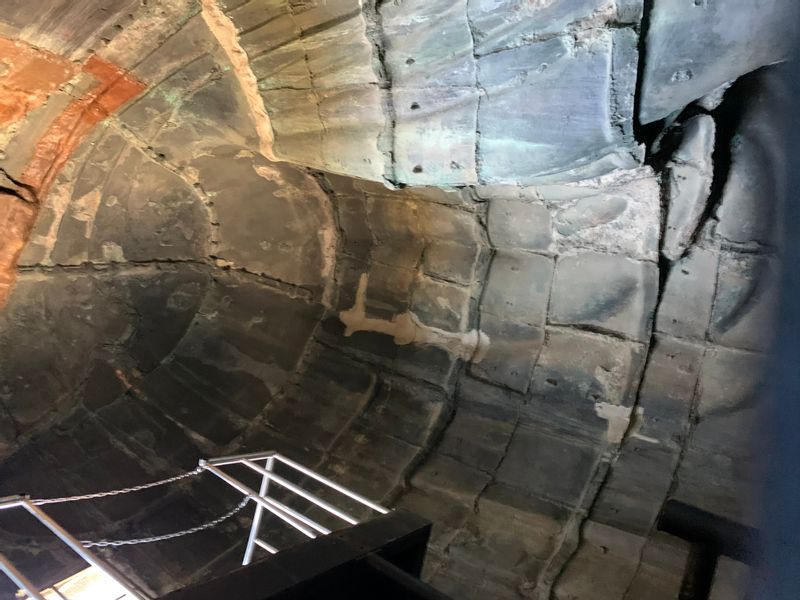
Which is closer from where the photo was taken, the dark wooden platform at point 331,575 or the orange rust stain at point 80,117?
the dark wooden platform at point 331,575

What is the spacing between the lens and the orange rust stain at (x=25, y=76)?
264cm

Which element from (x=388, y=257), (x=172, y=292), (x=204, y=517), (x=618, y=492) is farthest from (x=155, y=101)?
(x=618, y=492)

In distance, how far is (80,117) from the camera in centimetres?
309

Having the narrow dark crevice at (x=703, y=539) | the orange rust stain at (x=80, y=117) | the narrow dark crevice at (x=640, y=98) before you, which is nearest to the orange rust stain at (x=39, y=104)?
the orange rust stain at (x=80, y=117)

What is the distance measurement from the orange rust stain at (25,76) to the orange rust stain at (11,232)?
528 millimetres

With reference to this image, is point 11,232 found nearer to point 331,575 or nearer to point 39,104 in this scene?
point 39,104

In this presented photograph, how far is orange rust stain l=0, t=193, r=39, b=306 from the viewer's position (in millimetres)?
3295

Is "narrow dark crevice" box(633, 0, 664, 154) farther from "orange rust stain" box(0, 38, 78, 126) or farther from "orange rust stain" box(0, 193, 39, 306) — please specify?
"orange rust stain" box(0, 193, 39, 306)

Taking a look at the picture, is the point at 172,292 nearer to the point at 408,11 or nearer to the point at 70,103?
the point at 70,103

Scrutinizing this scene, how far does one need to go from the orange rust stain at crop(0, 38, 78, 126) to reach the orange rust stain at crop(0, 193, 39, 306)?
1.73ft

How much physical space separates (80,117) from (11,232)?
832 mm

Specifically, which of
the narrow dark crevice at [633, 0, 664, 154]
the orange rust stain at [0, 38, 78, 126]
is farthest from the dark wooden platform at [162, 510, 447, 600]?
the orange rust stain at [0, 38, 78, 126]

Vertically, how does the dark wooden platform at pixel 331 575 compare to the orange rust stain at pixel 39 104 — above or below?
below

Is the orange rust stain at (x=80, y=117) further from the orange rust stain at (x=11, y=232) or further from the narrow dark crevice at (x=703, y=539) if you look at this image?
the narrow dark crevice at (x=703, y=539)
